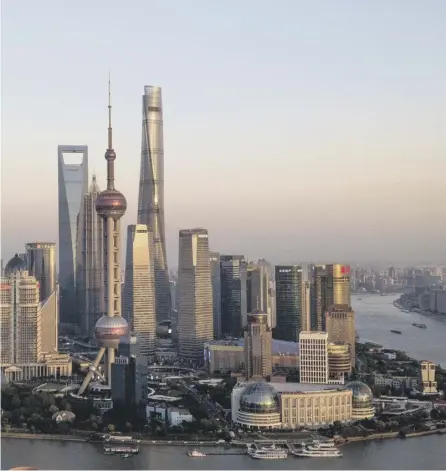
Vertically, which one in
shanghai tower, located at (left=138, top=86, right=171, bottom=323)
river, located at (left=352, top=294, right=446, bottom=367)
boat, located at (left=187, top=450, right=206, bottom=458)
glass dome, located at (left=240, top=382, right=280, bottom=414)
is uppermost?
shanghai tower, located at (left=138, top=86, right=171, bottom=323)

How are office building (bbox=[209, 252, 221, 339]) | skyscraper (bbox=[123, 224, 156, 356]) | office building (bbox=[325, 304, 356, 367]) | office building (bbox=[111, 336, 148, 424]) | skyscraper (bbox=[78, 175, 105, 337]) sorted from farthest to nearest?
skyscraper (bbox=[78, 175, 105, 337])
office building (bbox=[209, 252, 221, 339])
skyscraper (bbox=[123, 224, 156, 356])
office building (bbox=[325, 304, 356, 367])
office building (bbox=[111, 336, 148, 424])

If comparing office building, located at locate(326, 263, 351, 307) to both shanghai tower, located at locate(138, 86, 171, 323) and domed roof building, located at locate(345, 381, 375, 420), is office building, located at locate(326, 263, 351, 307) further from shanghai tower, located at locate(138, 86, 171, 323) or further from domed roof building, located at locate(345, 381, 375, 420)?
domed roof building, located at locate(345, 381, 375, 420)

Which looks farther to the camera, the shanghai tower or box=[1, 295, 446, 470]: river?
the shanghai tower

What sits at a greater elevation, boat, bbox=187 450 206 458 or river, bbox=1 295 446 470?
boat, bbox=187 450 206 458

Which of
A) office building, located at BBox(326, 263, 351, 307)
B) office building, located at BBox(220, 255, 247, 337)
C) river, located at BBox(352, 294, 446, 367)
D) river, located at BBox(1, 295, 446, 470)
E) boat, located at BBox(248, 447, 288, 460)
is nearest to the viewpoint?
river, located at BBox(1, 295, 446, 470)

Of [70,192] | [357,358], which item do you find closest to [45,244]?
[70,192]

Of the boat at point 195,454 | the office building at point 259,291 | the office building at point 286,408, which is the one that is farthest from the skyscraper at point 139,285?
the boat at point 195,454

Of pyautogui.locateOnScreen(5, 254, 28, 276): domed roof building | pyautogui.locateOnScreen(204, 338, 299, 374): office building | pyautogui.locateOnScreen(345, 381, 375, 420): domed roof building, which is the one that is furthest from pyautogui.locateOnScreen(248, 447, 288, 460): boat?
pyautogui.locateOnScreen(5, 254, 28, 276): domed roof building
